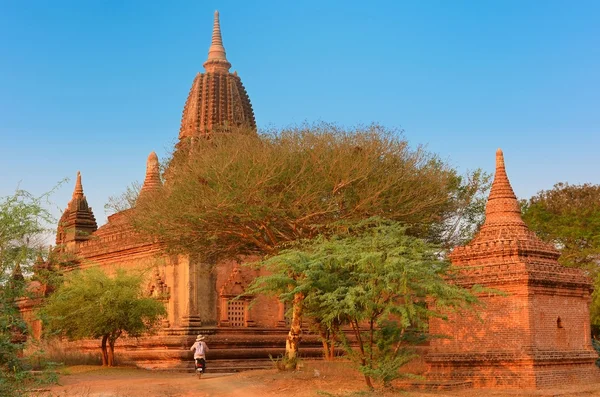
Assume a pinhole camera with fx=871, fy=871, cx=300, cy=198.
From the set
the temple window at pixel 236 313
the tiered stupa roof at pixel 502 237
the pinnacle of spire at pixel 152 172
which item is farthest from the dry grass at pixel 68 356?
the tiered stupa roof at pixel 502 237

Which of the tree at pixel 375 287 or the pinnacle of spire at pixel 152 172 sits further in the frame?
the pinnacle of spire at pixel 152 172

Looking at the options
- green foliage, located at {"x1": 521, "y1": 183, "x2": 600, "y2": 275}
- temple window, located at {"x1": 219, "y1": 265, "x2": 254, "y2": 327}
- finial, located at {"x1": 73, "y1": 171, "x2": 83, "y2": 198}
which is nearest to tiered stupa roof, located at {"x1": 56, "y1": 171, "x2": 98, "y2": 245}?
finial, located at {"x1": 73, "y1": 171, "x2": 83, "y2": 198}

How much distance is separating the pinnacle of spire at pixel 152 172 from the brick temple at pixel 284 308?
6cm

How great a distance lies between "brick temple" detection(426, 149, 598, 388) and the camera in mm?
20469

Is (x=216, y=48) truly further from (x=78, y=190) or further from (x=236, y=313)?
(x=236, y=313)

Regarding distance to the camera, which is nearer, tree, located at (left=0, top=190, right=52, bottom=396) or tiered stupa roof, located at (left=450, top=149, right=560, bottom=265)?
tree, located at (left=0, top=190, right=52, bottom=396)

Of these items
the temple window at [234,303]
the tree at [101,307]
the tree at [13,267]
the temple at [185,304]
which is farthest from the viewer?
the temple window at [234,303]

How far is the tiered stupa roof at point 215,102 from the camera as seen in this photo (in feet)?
115

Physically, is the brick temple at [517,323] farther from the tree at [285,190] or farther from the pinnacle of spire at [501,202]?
the tree at [285,190]

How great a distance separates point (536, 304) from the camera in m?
20.7

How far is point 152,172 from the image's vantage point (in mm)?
34312

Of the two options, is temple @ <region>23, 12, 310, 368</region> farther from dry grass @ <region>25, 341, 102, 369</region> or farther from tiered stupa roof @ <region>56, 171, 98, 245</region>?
tiered stupa roof @ <region>56, 171, 98, 245</region>

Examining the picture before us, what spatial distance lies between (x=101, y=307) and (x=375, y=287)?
10286mm

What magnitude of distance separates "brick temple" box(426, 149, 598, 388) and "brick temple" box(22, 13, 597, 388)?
0.08ft
